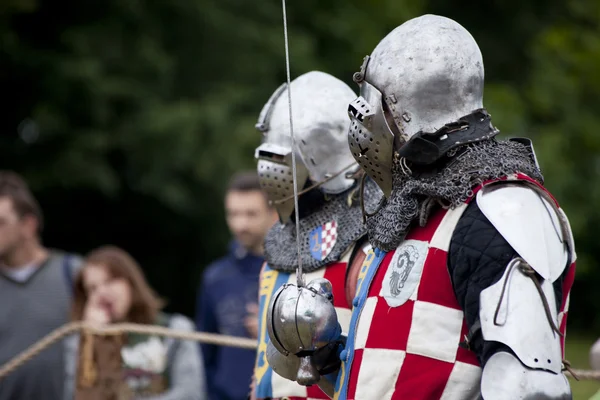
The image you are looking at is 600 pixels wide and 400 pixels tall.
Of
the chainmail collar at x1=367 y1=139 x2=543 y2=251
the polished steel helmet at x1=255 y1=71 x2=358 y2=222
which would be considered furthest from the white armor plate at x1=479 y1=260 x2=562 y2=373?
the polished steel helmet at x1=255 y1=71 x2=358 y2=222

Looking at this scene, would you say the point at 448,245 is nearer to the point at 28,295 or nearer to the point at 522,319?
the point at 522,319

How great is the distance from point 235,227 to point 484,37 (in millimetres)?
9876

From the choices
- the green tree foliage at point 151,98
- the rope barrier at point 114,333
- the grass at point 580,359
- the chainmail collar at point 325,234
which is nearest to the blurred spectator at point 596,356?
the chainmail collar at point 325,234

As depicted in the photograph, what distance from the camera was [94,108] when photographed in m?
11.3

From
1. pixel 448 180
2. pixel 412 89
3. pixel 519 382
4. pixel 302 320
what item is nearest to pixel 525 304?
pixel 519 382

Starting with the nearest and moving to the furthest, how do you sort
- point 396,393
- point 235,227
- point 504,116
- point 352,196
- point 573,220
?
point 396,393 < point 352,196 < point 235,227 < point 504,116 < point 573,220

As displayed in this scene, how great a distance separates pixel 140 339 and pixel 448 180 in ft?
12.1

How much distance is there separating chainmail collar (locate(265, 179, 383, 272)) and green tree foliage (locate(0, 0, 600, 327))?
6.60 meters

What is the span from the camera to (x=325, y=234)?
4512 millimetres

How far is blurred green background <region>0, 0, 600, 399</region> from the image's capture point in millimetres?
11383

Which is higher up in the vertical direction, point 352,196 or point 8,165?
point 352,196

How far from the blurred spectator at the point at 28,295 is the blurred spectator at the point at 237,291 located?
0.90 m

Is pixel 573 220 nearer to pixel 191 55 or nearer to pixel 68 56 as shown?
pixel 191 55

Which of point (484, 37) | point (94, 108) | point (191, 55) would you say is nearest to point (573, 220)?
point (484, 37)
